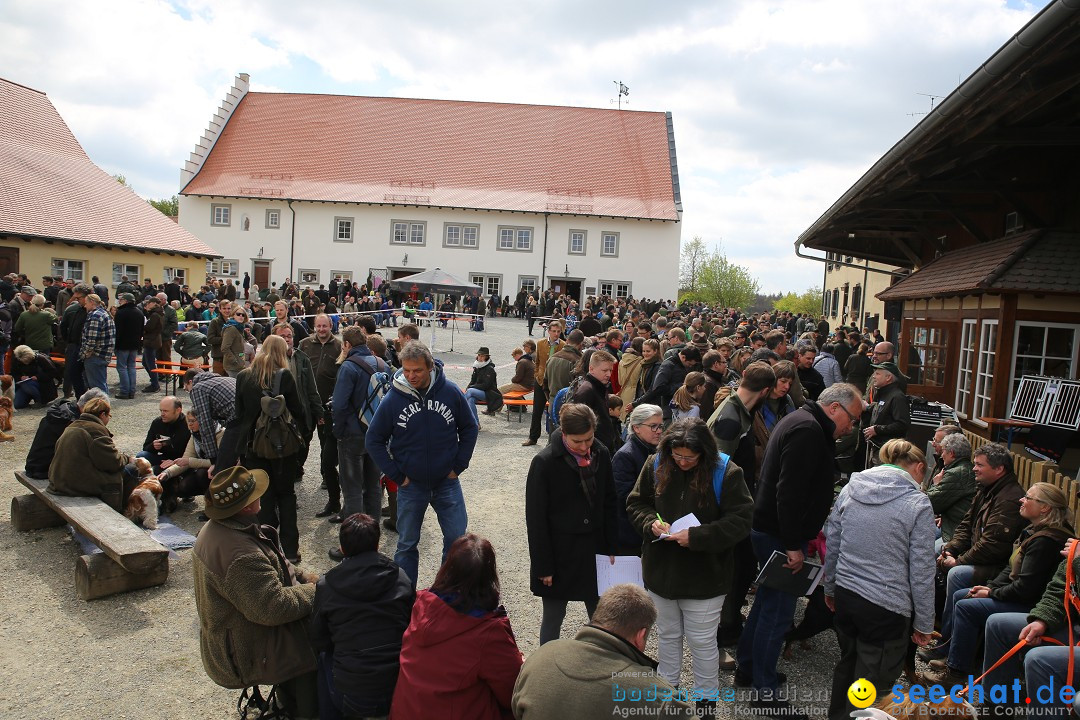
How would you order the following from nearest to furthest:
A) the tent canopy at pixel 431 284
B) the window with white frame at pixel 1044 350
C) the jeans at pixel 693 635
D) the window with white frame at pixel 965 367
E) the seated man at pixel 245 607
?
1. the seated man at pixel 245 607
2. the jeans at pixel 693 635
3. the window with white frame at pixel 1044 350
4. the window with white frame at pixel 965 367
5. the tent canopy at pixel 431 284

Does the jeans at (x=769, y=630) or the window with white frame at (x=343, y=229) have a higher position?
the window with white frame at (x=343, y=229)

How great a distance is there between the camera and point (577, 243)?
145 feet

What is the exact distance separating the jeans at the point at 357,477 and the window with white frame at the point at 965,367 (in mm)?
8215

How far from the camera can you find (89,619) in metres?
5.18

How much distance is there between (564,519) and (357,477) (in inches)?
123

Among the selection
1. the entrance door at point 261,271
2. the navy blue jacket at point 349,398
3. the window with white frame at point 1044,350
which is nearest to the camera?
the navy blue jacket at point 349,398

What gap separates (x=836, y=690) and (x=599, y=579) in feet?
4.66

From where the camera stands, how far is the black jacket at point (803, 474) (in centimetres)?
425

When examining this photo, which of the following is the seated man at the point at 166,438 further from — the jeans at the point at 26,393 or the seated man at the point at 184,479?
the jeans at the point at 26,393

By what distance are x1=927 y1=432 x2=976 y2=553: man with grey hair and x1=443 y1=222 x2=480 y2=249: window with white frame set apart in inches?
1589

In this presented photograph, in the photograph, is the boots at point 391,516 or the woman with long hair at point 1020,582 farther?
the boots at point 391,516

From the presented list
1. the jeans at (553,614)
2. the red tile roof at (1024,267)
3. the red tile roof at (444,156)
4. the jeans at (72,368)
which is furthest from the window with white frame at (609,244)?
the jeans at (553,614)

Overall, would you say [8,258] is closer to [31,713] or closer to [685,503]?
[31,713]

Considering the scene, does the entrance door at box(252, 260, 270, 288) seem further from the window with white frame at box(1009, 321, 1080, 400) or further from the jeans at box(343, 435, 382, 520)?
the window with white frame at box(1009, 321, 1080, 400)
